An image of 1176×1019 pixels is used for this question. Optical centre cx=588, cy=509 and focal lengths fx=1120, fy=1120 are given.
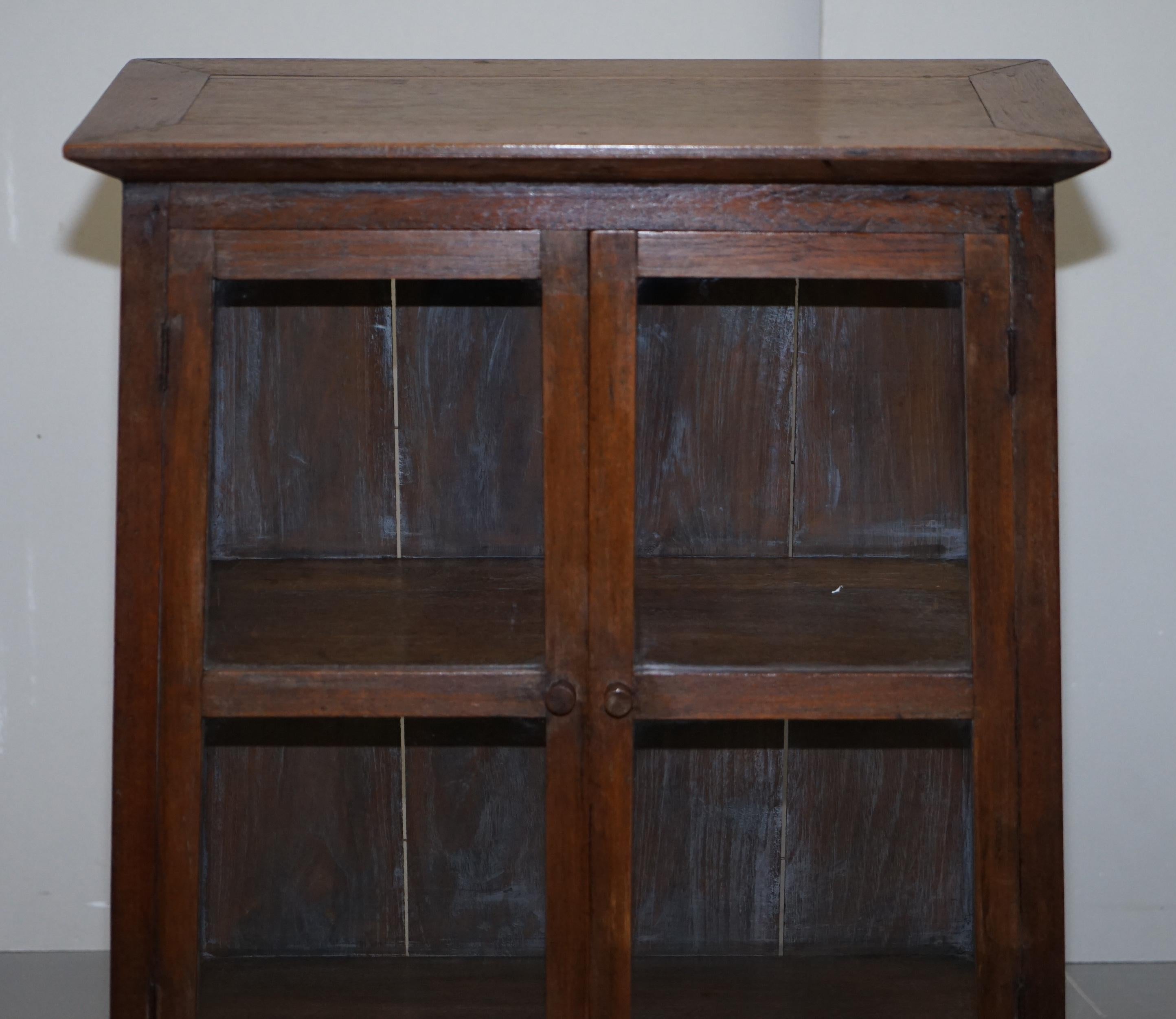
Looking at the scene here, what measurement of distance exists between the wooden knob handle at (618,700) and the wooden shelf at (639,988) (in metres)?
0.32

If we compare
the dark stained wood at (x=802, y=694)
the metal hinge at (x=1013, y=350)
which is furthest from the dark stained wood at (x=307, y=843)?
the metal hinge at (x=1013, y=350)

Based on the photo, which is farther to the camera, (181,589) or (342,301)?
(342,301)

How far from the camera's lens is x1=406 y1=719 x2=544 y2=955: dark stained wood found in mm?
1403

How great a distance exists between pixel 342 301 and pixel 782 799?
82 centimetres

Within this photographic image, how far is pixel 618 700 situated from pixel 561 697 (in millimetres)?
57

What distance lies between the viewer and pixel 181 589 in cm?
111

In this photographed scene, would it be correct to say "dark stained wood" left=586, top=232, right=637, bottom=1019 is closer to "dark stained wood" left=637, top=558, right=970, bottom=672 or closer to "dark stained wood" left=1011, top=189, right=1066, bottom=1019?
"dark stained wood" left=637, top=558, right=970, bottom=672

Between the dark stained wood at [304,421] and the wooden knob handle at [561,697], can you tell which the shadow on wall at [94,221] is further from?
the wooden knob handle at [561,697]

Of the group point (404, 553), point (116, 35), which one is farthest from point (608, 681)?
point (116, 35)

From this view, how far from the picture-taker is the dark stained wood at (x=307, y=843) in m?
1.24

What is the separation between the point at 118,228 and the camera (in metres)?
1.57

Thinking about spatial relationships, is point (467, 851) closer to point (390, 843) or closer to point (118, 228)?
point (390, 843)

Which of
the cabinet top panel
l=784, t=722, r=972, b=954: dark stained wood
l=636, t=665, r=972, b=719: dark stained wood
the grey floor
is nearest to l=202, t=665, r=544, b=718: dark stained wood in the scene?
l=636, t=665, r=972, b=719: dark stained wood

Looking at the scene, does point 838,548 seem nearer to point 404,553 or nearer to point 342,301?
point 404,553
